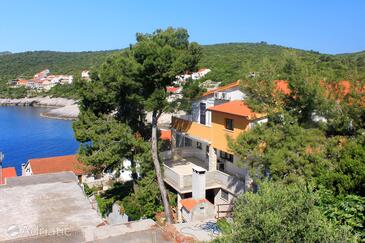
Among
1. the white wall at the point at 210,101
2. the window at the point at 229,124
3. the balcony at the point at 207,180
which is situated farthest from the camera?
the white wall at the point at 210,101

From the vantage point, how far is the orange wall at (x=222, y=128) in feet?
62.1

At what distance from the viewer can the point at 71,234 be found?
1300 centimetres

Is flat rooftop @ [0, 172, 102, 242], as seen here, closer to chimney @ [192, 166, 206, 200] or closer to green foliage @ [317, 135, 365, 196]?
chimney @ [192, 166, 206, 200]

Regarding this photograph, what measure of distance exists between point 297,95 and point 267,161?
2.89 metres

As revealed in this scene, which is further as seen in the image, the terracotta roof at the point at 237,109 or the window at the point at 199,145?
the window at the point at 199,145

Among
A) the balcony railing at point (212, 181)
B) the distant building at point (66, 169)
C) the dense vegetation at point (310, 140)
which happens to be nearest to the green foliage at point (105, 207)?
the balcony railing at point (212, 181)

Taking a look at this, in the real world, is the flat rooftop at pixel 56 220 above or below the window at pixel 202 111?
below

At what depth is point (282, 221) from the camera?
7.34 metres

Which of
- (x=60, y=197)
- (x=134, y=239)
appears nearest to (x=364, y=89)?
(x=134, y=239)

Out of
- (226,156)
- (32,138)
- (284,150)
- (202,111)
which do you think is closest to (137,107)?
(202,111)

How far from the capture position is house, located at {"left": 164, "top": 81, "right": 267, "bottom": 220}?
19422 millimetres

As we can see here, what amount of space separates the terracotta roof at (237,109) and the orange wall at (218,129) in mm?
308

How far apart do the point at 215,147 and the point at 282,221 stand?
44.6 ft

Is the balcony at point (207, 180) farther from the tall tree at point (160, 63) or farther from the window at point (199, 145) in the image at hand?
the window at point (199, 145)
